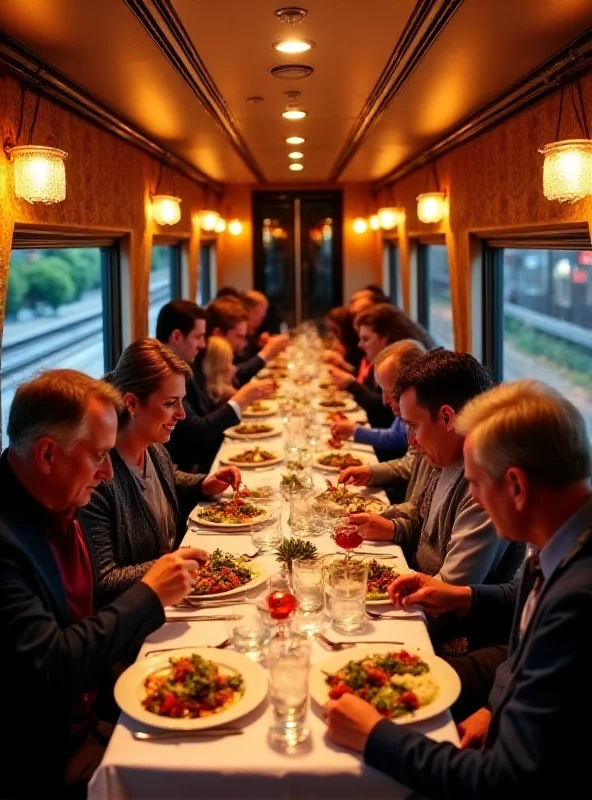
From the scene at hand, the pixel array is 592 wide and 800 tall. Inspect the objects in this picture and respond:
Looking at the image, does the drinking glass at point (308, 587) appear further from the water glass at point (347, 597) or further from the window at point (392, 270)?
the window at point (392, 270)

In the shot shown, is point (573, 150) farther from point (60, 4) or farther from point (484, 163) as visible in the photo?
point (484, 163)

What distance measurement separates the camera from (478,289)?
6297 millimetres

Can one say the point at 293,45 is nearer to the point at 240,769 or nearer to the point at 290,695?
the point at 290,695

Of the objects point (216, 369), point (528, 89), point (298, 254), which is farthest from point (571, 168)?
point (298, 254)

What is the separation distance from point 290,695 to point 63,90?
10.2ft

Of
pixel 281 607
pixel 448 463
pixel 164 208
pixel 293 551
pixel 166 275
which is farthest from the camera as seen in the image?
pixel 166 275

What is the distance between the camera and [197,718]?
6.17 ft

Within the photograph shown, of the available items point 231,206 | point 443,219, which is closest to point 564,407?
point 443,219

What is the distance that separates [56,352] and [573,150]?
3055mm

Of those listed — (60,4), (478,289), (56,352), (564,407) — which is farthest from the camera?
(478,289)

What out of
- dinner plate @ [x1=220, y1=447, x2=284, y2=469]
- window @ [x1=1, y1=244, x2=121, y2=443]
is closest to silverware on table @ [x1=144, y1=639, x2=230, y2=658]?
window @ [x1=1, y1=244, x2=121, y2=443]

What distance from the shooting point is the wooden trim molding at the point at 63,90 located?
338cm

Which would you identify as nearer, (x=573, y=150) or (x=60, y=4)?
(x=60, y=4)

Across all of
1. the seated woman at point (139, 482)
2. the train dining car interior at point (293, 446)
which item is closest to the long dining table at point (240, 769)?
the train dining car interior at point (293, 446)
